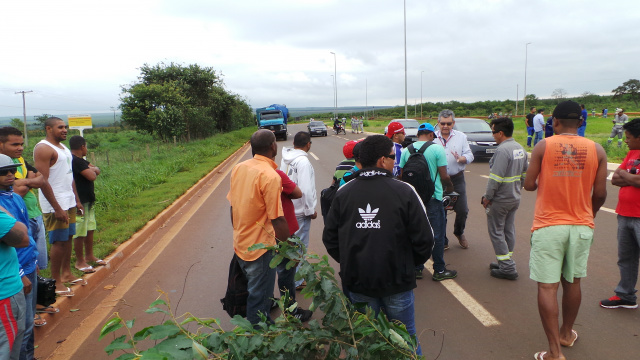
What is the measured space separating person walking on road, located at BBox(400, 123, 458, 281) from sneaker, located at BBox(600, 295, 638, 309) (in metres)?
1.46

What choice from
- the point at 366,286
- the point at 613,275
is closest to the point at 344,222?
the point at 366,286

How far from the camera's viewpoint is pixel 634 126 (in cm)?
365

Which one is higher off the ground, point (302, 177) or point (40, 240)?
point (302, 177)

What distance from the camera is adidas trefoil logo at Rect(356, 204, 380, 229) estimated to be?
96.7 inches

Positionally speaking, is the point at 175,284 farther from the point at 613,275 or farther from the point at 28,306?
the point at 613,275

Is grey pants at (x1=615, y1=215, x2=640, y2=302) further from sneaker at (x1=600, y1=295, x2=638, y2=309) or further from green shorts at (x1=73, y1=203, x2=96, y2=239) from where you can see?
green shorts at (x1=73, y1=203, x2=96, y2=239)

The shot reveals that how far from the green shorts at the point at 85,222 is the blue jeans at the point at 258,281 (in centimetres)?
288

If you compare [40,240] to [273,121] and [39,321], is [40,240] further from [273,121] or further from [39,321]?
[273,121]

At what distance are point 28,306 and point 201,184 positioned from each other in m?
9.60

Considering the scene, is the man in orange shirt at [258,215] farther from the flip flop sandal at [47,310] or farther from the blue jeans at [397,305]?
the flip flop sandal at [47,310]

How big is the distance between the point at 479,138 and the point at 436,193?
1161cm

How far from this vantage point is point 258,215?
3.24 meters

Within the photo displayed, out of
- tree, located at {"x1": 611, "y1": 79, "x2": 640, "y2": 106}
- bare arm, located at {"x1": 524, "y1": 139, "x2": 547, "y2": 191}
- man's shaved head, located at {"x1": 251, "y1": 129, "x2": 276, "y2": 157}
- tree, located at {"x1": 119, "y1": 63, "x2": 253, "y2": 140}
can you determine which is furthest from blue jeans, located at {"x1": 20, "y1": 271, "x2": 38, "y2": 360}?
tree, located at {"x1": 611, "y1": 79, "x2": 640, "y2": 106}

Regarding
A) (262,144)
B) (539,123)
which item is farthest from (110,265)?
(539,123)
